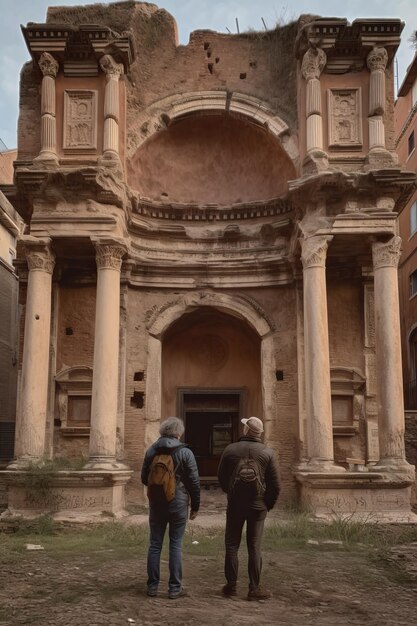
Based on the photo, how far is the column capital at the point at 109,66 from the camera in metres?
13.8

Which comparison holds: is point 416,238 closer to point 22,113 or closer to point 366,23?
point 366,23

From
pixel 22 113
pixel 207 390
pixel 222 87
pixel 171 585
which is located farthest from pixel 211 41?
pixel 171 585

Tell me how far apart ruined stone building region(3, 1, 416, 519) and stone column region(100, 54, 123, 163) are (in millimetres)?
36

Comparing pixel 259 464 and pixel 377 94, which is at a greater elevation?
pixel 377 94

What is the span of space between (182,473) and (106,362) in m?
6.47

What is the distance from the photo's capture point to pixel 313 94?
13766 mm

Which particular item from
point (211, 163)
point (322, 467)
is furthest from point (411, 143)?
point (322, 467)

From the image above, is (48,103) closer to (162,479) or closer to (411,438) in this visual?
(162,479)

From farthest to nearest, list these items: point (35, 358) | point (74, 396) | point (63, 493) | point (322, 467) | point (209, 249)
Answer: point (209, 249)
point (74, 396)
point (35, 358)
point (322, 467)
point (63, 493)

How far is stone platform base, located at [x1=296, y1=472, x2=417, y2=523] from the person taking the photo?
1177 centimetres

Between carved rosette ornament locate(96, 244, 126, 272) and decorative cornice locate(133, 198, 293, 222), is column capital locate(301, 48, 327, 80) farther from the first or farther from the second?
carved rosette ornament locate(96, 244, 126, 272)

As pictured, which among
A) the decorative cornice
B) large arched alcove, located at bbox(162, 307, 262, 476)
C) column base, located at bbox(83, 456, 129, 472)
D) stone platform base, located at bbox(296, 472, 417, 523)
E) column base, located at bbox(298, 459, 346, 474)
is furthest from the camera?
large arched alcove, located at bbox(162, 307, 262, 476)

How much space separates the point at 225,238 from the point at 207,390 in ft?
12.1

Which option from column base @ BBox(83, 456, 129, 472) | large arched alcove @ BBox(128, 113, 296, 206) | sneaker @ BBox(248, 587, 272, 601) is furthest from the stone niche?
sneaker @ BBox(248, 587, 272, 601)
